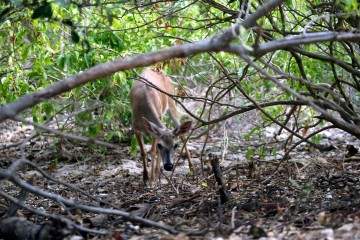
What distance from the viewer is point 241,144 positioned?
1113 centimetres

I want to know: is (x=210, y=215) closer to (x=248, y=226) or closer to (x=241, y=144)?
(x=248, y=226)

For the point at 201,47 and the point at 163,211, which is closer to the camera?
the point at 201,47

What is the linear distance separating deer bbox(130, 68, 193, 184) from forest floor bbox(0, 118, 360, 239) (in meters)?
0.31

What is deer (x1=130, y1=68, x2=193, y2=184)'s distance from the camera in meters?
9.25

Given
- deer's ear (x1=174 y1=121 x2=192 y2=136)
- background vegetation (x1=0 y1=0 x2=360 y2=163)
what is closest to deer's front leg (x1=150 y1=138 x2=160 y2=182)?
deer's ear (x1=174 y1=121 x2=192 y2=136)

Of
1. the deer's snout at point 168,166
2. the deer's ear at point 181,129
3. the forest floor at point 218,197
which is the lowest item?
the forest floor at point 218,197

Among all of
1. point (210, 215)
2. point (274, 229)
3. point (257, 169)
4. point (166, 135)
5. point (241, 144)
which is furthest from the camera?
point (241, 144)

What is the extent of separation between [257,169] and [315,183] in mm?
1467

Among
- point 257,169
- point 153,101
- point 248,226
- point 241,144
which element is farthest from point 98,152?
point 248,226

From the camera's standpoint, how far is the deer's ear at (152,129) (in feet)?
30.4

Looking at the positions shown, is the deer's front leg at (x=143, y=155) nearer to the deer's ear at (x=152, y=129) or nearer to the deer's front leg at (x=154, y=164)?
the deer's front leg at (x=154, y=164)

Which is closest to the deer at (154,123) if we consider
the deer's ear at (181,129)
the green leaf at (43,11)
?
the deer's ear at (181,129)

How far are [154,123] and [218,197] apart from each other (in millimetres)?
3595

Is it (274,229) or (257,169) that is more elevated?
(257,169)
